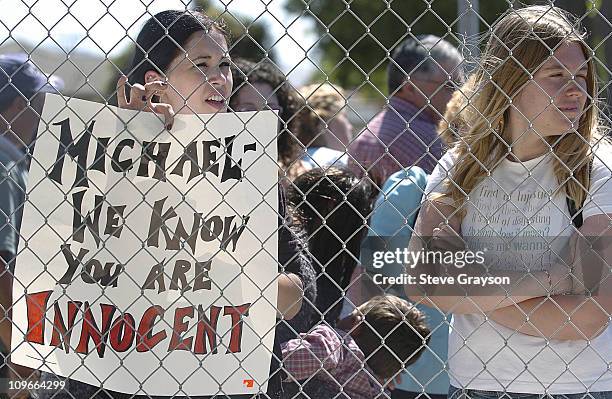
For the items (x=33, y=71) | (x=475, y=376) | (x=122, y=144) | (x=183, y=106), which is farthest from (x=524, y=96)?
(x=33, y=71)

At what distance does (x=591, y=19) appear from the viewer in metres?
4.76

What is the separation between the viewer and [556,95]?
255cm

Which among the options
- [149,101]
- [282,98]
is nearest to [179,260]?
[149,101]

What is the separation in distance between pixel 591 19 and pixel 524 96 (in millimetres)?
2430

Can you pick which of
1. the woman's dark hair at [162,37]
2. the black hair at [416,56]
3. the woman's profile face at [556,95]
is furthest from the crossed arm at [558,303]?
the black hair at [416,56]

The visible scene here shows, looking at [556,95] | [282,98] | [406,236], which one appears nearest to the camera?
[556,95]

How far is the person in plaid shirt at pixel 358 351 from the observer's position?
2898 millimetres

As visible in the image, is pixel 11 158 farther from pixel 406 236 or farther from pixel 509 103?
pixel 509 103

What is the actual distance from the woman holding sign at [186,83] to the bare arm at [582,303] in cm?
64

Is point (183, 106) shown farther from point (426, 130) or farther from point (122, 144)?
point (426, 130)

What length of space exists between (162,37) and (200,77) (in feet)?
0.53

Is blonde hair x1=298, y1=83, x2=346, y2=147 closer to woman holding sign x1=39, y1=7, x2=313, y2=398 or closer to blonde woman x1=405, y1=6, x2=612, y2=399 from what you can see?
woman holding sign x1=39, y1=7, x2=313, y2=398

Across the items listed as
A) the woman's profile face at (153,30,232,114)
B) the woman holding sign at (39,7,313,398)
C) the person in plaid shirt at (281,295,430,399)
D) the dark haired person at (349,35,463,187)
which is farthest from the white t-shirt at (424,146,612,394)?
the dark haired person at (349,35,463,187)

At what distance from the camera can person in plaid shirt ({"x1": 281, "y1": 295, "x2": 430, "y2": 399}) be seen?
2898 millimetres
